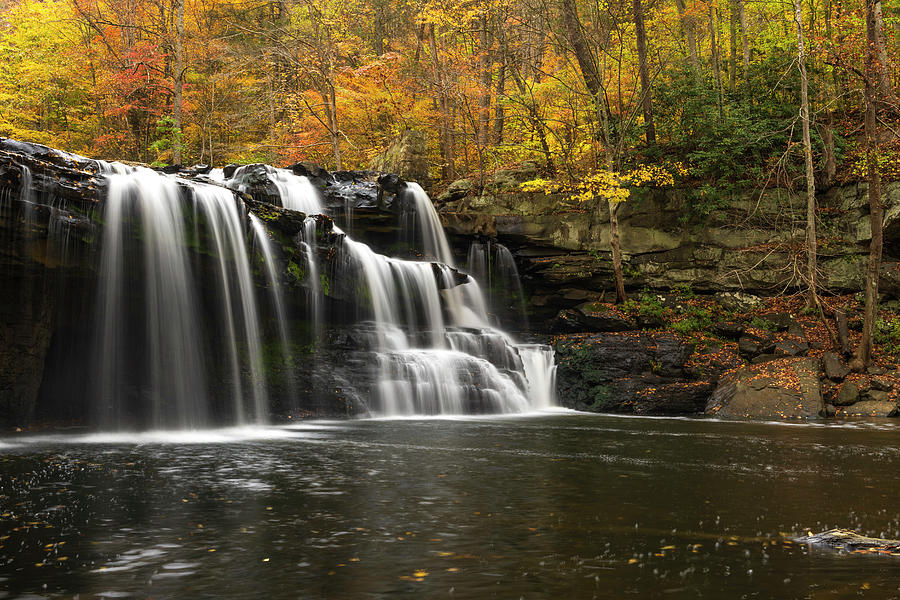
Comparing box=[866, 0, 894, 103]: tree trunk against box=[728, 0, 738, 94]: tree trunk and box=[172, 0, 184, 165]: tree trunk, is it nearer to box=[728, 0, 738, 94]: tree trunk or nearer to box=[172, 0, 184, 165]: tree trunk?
box=[728, 0, 738, 94]: tree trunk

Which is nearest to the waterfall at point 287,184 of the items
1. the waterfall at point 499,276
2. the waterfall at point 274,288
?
the waterfall at point 274,288

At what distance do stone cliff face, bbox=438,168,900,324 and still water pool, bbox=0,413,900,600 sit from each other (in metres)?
11.3

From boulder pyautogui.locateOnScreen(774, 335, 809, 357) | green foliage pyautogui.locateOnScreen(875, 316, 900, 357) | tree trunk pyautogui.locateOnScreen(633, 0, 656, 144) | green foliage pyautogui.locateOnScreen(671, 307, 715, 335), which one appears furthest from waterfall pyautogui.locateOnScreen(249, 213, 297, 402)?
green foliage pyautogui.locateOnScreen(875, 316, 900, 357)

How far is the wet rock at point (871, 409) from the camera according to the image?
14391mm

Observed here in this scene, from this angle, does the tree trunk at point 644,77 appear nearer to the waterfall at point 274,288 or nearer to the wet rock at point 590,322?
the wet rock at point 590,322

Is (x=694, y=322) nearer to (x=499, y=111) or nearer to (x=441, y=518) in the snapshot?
(x=499, y=111)

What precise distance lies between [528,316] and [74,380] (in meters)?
13.2

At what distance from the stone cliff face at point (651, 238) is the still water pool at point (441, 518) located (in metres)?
11.3

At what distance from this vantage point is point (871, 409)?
48.0 ft

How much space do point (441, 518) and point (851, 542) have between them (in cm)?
294

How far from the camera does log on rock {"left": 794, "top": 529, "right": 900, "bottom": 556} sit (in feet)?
14.4

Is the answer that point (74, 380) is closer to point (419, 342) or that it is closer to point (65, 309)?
point (65, 309)

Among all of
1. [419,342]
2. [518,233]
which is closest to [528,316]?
[518,233]

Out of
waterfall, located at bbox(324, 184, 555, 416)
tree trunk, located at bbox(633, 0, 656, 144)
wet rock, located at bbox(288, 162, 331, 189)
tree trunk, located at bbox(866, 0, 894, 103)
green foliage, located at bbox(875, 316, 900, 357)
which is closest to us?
waterfall, located at bbox(324, 184, 555, 416)
